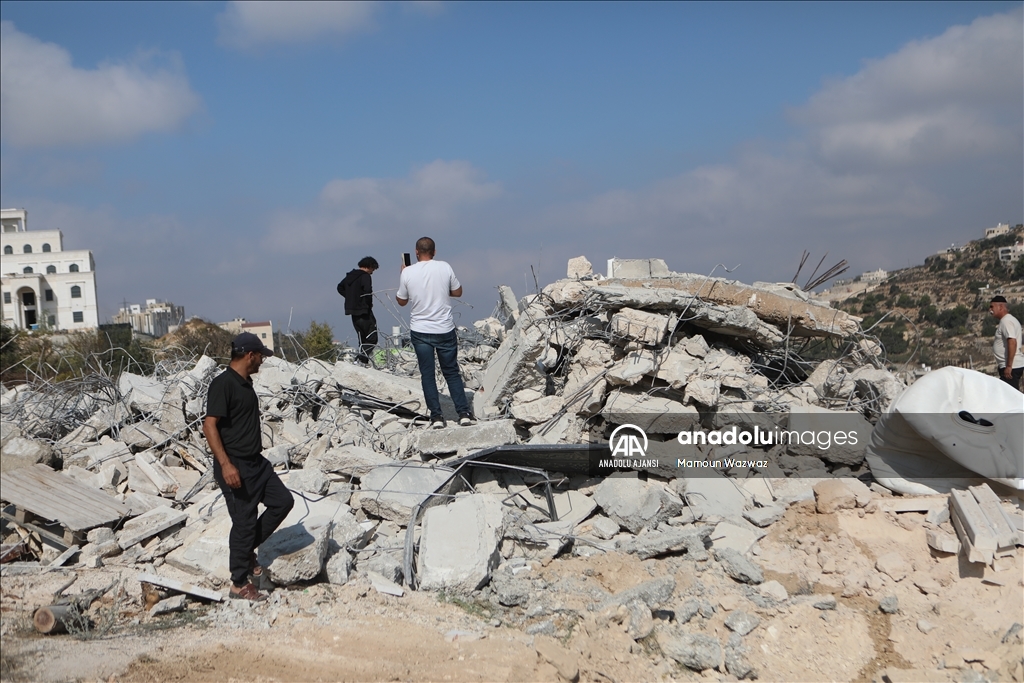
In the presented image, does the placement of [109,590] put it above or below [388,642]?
above

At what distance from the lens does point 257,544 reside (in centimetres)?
440

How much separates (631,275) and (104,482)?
19.8 feet

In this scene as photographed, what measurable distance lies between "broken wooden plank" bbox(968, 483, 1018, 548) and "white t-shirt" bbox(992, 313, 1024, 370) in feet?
9.40

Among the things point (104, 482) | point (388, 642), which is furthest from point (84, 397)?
point (388, 642)

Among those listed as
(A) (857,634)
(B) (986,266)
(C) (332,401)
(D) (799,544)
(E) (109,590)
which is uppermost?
(B) (986,266)

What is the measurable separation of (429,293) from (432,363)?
2.14ft

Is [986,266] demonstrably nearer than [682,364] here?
No

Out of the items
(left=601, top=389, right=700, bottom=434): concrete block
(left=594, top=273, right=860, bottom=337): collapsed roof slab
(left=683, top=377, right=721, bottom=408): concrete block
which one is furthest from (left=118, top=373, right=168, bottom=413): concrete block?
(left=683, top=377, right=721, bottom=408): concrete block

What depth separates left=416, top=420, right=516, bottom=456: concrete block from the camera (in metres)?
6.33

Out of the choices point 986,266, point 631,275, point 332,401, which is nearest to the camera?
point 332,401

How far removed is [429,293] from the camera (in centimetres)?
651

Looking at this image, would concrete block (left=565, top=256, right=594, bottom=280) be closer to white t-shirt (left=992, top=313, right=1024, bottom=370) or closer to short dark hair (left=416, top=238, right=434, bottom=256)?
short dark hair (left=416, top=238, right=434, bottom=256)

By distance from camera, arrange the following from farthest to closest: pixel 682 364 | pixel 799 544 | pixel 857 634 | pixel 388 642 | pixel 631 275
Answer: pixel 631 275
pixel 682 364
pixel 799 544
pixel 857 634
pixel 388 642

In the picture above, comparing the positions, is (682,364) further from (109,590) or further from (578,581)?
(109,590)
